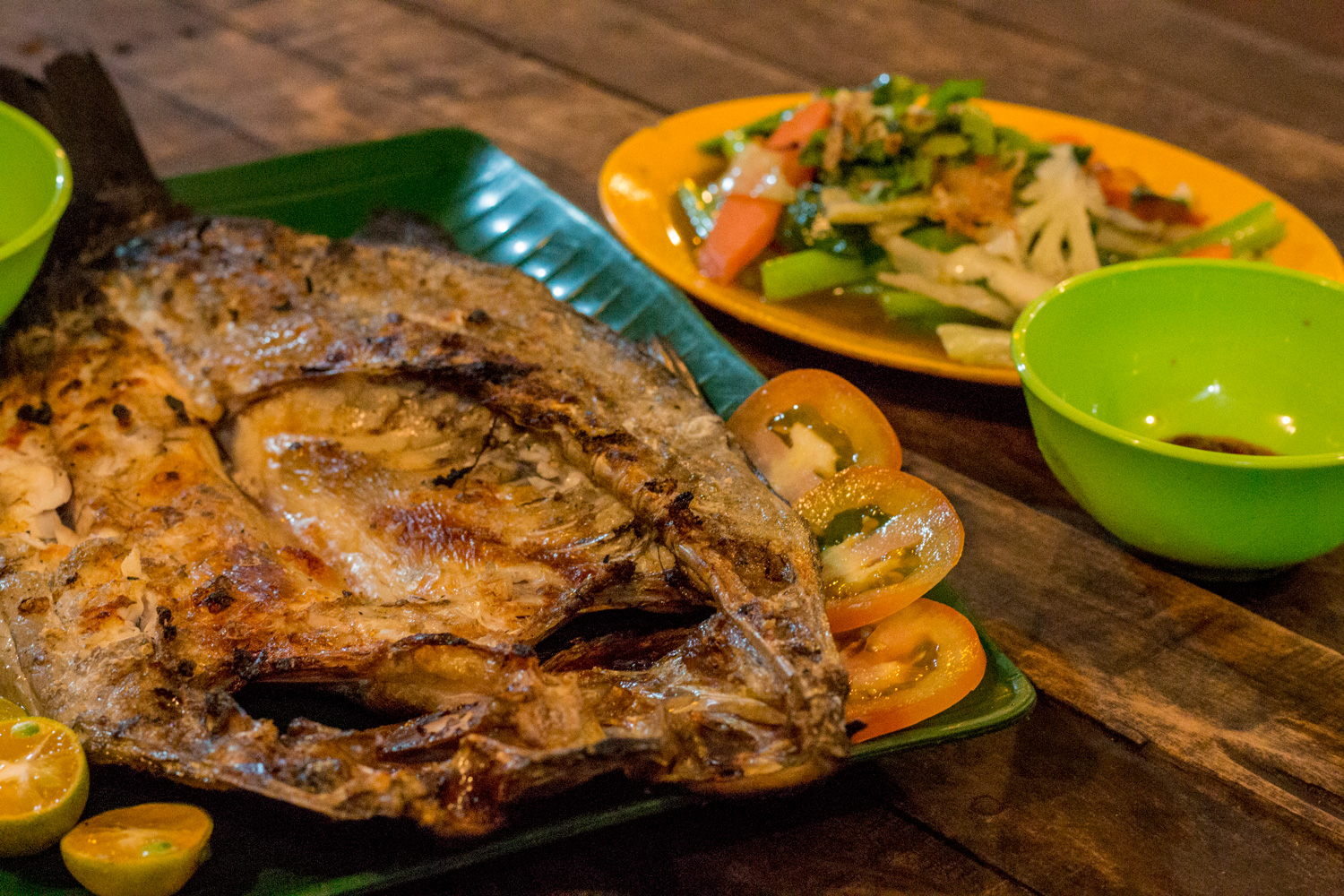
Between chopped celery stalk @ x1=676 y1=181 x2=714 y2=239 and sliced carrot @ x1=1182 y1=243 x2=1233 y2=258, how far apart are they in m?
1.33

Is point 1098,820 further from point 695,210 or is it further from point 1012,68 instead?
point 1012,68

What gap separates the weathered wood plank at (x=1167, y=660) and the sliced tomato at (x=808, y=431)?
310mm

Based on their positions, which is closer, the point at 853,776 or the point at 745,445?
the point at 853,776

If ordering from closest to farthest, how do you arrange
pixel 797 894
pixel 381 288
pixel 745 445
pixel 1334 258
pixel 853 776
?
pixel 797 894 < pixel 853 776 < pixel 745 445 < pixel 381 288 < pixel 1334 258

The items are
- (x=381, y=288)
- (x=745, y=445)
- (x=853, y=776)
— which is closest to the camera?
(x=853, y=776)

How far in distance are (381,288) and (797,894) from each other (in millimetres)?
1470

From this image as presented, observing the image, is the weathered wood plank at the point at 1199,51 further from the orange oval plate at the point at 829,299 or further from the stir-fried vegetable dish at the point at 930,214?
the stir-fried vegetable dish at the point at 930,214

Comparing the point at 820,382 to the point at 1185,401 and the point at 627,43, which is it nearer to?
the point at 1185,401

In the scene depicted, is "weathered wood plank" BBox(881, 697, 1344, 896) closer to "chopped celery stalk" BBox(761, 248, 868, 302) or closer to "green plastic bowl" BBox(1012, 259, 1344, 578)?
"green plastic bowl" BBox(1012, 259, 1344, 578)

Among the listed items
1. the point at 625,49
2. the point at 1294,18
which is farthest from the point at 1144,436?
the point at 1294,18

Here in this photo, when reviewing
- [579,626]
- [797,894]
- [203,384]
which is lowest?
[797,894]

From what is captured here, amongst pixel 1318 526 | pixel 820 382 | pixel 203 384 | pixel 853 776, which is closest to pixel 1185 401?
pixel 1318 526

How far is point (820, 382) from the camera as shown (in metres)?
2.08

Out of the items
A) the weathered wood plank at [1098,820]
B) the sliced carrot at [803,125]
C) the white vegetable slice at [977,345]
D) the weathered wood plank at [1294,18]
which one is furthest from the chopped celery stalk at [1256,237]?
the weathered wood plank at [1294,18]
